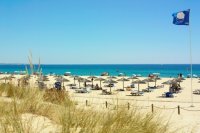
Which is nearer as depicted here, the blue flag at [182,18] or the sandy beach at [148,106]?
the sandy beach at [148,106]

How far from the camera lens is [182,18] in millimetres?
22078

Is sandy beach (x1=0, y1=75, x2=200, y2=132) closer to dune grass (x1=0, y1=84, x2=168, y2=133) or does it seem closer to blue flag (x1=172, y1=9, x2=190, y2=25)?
dune grass (x1=0, y1=84, x2=168, y2=133)

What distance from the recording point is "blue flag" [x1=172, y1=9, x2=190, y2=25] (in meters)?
22.0

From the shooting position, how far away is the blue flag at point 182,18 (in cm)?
2202

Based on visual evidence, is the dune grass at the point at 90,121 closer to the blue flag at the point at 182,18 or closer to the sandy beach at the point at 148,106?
the sandy beach at the point at 148,106

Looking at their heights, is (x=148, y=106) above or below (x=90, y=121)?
below

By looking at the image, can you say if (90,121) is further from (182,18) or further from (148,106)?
(182,18)

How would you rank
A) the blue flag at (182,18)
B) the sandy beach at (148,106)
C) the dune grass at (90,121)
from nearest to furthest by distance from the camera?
1. the dune grass at (90,121)
2. the sandy beach at (148,106)
3. the blue flag at (182,18)

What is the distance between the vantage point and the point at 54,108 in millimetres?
6508

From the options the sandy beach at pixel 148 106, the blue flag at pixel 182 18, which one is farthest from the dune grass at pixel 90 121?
the blue flag at pixel 182 18

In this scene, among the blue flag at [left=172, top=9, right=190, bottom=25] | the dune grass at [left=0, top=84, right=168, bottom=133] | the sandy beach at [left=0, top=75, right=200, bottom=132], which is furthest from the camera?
the blue flag at [left=172, top=9, right=190, bottom=25]

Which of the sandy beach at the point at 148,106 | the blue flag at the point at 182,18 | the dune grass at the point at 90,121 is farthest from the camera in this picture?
the blue flag at the point at 182,18

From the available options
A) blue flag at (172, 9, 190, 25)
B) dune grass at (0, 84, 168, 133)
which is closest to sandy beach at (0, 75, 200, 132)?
dune grass at (0, 84, 168, 133)

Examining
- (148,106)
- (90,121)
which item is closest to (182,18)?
(148,106)
